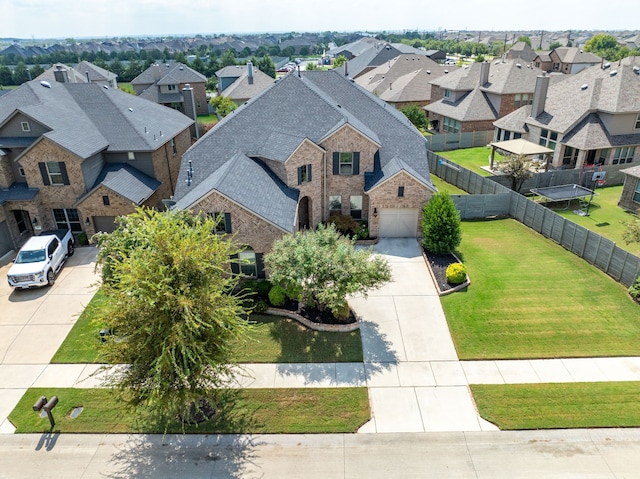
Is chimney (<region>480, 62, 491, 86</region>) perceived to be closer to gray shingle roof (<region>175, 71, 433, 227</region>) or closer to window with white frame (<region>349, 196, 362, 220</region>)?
gray shingle roof (<region>175, 71, 433, 227</region>)

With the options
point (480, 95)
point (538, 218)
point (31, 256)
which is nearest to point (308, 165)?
point (538, 218)

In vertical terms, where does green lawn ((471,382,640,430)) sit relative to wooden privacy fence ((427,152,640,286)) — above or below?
below

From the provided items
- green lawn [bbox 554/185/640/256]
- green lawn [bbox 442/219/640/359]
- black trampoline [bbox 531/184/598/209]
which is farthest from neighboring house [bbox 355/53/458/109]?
green lawn [bbox 442/219/640/359]

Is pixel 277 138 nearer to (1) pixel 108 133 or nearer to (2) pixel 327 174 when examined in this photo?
(2) pixel 327 174

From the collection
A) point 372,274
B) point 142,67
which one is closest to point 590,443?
point 372,274

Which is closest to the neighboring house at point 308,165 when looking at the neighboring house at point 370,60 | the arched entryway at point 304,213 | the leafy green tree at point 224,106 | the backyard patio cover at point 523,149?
the arched entryway at point 304,213

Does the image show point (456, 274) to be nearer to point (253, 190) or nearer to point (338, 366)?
point (338, 366)

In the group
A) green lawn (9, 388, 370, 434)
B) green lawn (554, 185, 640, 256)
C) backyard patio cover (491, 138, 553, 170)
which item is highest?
backyard patio cover (491, 138, 553, 170)
